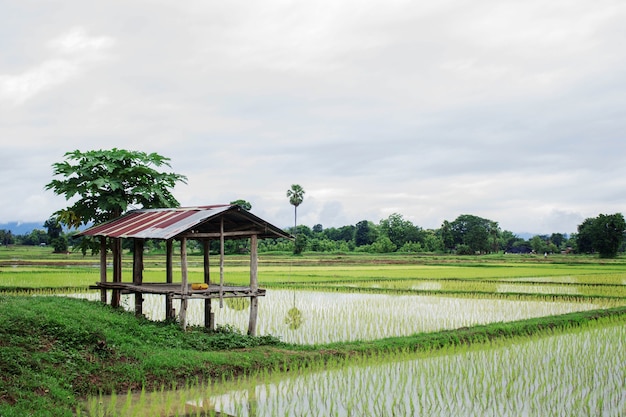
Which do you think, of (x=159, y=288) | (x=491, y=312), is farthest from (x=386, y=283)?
(x=159, y=288)

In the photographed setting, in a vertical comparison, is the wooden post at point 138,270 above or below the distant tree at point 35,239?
below

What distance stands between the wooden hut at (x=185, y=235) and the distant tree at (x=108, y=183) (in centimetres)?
68

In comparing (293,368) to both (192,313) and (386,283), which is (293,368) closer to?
(192,313)

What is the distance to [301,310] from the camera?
16.6 metres

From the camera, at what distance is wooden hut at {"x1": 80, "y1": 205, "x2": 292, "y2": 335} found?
11.5 meters

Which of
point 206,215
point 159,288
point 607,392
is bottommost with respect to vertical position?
point 607,392

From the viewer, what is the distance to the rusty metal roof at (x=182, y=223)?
1144 cm

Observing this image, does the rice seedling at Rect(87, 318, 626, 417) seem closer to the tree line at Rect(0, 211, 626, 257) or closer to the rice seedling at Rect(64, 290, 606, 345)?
the rice seedling at Rect(64, 290, 606, 345)

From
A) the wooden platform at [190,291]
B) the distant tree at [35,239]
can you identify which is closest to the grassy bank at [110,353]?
the wooden platform at [190,291]

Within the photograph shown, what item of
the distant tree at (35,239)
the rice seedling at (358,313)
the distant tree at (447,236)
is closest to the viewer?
the rice seedling at (358,313)

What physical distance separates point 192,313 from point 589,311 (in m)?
10.6

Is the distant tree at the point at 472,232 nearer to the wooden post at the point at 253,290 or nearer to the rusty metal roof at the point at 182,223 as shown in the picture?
the rusty metal roof at the point at 182,223

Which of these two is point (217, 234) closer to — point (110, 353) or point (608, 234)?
point (110, 353)

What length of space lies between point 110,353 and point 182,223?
331 centimetres
